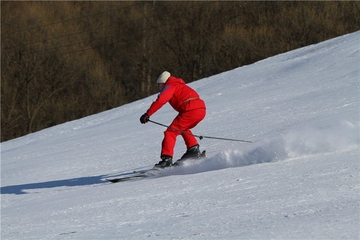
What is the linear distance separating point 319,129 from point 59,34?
36.4m

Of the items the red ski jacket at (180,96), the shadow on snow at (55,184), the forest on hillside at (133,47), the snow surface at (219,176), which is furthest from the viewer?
the forest on hillside at (133,47)

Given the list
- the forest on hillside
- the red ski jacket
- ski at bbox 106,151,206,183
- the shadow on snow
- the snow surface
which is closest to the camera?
the snow surface

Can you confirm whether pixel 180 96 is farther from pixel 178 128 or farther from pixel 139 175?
pixel 139 175

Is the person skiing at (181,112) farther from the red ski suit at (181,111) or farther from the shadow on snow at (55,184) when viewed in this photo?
the shadow on snow at (55,184)

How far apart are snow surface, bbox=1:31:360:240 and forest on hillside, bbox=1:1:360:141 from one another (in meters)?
24.6

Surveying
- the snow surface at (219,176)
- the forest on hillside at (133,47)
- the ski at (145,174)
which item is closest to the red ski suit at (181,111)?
the ski at (145,174)

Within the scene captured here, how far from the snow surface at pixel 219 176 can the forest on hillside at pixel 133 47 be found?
80.8 ft

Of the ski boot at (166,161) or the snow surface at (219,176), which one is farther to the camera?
the ski boot at (166,161)

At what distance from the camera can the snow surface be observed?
5.95 meters

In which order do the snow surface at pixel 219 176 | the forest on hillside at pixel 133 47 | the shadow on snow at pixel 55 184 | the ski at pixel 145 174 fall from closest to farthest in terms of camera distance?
the snow surface at pixel 219 176
the ski at pixel 145 174
the shadow on snow at pixel 55 184
the forest on hillside at pixel 133 47

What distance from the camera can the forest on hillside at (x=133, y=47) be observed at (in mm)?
40719

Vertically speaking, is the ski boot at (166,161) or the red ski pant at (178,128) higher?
the red ski pant at (178,128)

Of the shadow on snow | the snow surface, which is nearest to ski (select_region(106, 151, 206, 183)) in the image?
the snow surface

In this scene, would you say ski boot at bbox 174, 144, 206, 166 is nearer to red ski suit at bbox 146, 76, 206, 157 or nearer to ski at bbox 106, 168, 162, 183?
red ski suit at bbox 146, 76, 206, 157
